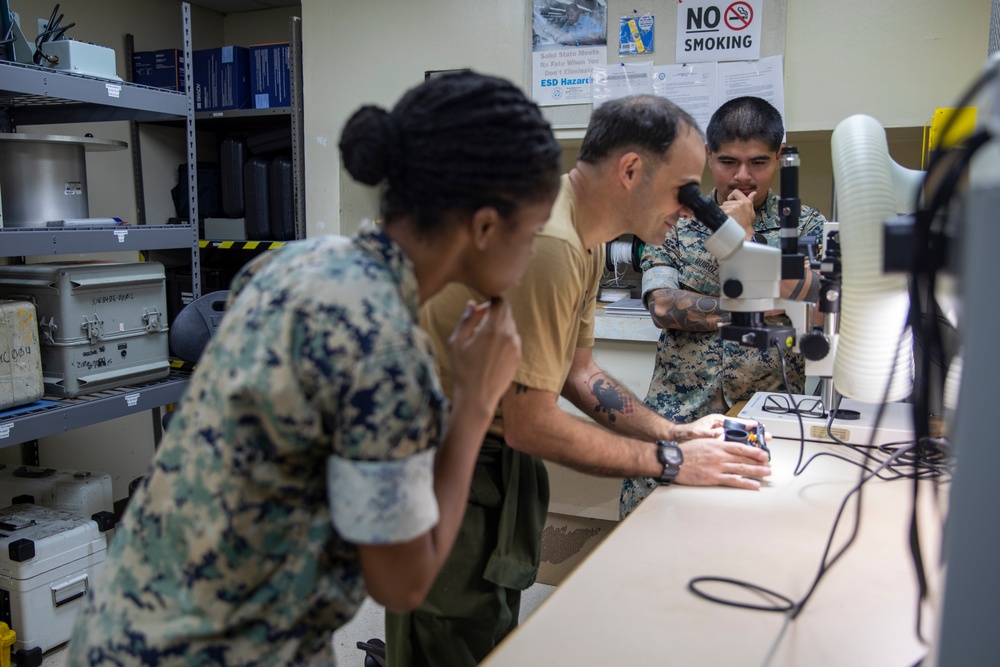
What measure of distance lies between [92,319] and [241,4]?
7.56ft

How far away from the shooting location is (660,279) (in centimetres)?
214

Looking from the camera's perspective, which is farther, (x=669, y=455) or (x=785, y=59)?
(x=785, y=59)

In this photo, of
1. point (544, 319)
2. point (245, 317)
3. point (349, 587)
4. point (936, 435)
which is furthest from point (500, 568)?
point (936, 435)

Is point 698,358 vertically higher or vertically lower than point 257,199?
lower

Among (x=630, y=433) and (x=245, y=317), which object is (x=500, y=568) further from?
(x=245, y=317)

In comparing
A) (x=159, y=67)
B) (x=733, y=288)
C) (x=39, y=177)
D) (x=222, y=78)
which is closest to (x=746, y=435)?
(x=733, y=288)

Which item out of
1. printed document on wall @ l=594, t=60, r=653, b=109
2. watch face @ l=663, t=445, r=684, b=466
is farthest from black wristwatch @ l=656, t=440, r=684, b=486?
printed document on wall @ l=594, t=60, r=653, b=109

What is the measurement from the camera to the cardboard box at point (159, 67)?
3.69 m

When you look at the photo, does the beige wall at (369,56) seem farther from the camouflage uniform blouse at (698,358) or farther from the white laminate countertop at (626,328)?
the camouflage uniform blouse at (698,358)

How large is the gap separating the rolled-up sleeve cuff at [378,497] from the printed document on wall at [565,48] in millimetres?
2482

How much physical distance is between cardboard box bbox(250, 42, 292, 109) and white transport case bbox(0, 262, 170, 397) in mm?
1125

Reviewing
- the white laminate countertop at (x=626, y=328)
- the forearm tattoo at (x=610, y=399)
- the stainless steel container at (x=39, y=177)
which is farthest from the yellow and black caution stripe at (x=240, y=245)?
the forearm tattoo at (x=610, y=399)

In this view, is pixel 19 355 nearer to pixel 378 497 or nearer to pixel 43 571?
pixel 43 571

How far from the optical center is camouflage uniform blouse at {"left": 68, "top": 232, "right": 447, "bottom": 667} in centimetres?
63
